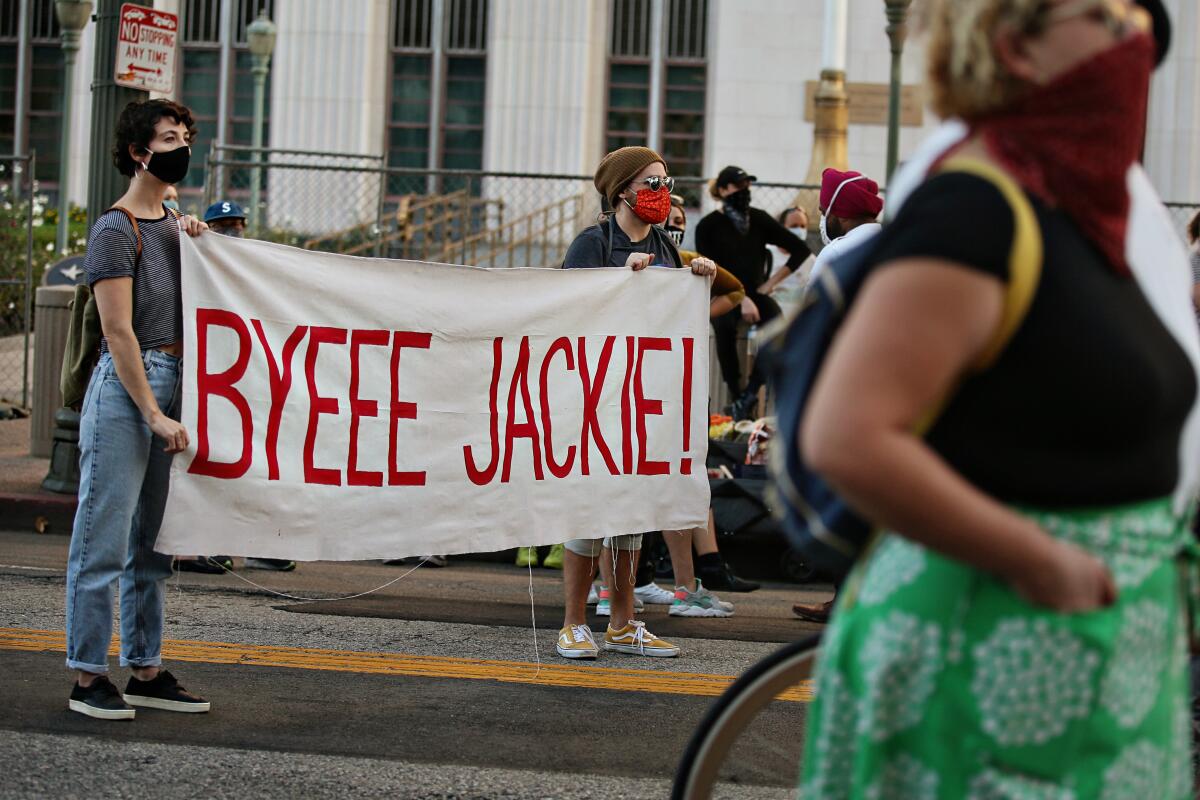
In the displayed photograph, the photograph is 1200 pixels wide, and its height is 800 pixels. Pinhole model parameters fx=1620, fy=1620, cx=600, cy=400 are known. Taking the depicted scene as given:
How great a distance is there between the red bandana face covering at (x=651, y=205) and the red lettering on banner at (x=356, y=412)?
3.91 ft

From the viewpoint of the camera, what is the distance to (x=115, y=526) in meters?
4.97

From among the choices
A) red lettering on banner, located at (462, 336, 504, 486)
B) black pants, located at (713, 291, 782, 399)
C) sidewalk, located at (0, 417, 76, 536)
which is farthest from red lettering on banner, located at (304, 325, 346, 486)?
black pants, located at (713, 291, 782, 399)

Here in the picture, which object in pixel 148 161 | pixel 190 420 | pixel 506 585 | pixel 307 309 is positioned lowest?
pixel 506 585

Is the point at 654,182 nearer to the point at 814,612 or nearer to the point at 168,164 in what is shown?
the point at 168,164

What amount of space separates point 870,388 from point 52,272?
1306cm

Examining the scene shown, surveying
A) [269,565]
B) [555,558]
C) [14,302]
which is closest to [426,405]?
[269,565]

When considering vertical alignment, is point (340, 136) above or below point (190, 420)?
above

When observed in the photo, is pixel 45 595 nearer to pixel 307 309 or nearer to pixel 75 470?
pixel 307 309

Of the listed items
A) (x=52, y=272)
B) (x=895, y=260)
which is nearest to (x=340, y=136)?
(x=52, y=272)

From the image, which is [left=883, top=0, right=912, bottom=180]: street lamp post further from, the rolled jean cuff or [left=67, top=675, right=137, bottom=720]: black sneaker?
[left=67, top=675, right=137, bottom=720]: black sneaker

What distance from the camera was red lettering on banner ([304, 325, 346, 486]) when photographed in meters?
5.91

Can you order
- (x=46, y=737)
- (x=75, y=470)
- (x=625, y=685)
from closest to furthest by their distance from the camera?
(x=46, y=737)
(x=625, y=685)
(x=75, y=470)

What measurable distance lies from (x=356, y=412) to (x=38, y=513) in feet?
15.8

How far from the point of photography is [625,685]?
19.2 feet
